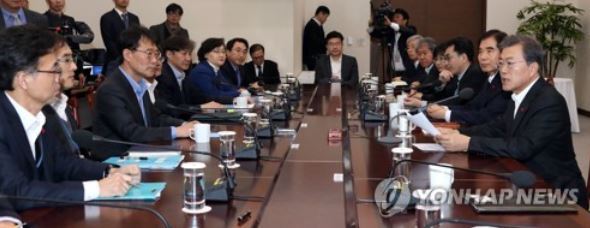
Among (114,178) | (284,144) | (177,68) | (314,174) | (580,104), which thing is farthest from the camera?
(580,104)

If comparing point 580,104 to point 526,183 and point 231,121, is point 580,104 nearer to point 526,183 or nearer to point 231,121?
point 231,121

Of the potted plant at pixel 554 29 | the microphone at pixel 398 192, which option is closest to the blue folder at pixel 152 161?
the microphone at pixel 398 192

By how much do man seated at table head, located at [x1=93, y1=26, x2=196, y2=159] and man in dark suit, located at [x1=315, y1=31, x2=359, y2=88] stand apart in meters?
3.28

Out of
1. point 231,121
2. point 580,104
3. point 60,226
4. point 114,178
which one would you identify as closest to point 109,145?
point 231,121

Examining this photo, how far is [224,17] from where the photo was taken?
6.93m

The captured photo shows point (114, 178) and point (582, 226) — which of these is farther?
point (114, 178)

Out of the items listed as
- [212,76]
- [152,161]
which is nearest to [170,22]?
[212,76]

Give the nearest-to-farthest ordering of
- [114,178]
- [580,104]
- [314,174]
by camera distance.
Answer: [114,178]
[314,174]
[580,104]

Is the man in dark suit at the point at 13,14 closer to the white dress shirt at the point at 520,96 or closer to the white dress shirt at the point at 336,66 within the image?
the white dress shirt at the point at 336,66

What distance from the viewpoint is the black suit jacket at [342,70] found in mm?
6215

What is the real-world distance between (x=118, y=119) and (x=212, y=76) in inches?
76.3

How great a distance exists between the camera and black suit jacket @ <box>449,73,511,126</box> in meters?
3.37

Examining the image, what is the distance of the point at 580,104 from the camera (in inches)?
324

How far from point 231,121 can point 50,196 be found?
1631 millimetres
